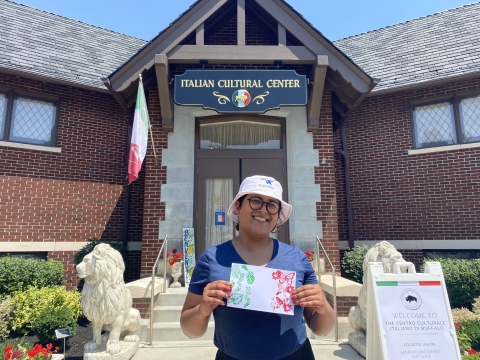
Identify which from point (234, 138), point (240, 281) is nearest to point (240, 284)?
point (240, 281)

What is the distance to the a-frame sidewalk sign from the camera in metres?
2.59

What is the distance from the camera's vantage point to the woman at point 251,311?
184 centimetres

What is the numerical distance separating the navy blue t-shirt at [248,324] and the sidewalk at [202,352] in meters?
3.35

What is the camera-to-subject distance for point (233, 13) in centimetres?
855

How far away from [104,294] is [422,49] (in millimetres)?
10889

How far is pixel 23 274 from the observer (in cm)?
688

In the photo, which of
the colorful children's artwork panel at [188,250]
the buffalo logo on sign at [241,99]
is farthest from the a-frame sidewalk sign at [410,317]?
the buffalo logo on sign at [241,99]

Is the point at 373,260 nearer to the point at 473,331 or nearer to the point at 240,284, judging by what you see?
the point at 473,331

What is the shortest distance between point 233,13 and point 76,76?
4.37 meters

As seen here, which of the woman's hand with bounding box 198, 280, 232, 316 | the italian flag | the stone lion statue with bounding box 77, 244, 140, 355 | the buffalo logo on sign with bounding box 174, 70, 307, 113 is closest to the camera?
the woman's hand with bounding box 198, 280, 232, 316

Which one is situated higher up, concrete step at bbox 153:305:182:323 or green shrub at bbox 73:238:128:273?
green shrub at bbox 73:238:128:273

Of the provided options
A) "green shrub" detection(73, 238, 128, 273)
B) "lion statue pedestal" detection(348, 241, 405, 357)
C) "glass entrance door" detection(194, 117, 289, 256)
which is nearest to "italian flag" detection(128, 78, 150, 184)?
"glass entrance door" detection(194, 117, 289, 256)

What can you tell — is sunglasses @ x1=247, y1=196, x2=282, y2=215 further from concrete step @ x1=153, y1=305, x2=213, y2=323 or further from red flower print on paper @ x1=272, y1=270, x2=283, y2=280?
concrete step @ x1=153, y1=305, x2=213, y2=323

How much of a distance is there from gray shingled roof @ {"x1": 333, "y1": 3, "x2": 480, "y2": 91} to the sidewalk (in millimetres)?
6966
